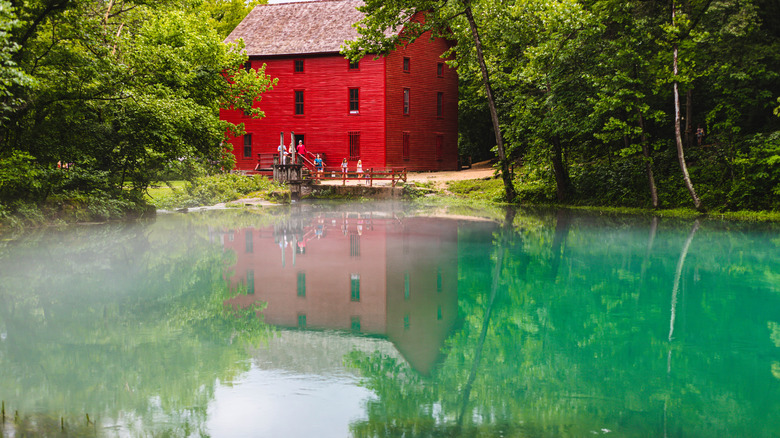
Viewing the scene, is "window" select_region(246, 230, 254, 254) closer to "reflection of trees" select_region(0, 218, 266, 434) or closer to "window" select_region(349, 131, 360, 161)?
"reflection of trees" select_region(0, 218, 266, 434)

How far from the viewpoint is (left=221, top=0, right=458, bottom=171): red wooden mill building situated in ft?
135

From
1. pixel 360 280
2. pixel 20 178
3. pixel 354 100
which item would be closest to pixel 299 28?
pixel 354 100

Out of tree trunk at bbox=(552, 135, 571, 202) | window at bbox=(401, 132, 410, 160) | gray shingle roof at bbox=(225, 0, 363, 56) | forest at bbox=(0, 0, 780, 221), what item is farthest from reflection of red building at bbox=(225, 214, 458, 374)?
gray shingle roof at bbox=(225, 0, 363, 56)

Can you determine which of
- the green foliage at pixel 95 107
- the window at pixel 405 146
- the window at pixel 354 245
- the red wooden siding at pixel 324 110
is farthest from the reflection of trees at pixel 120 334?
the window at pixel 405 146

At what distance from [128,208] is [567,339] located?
59.5ft

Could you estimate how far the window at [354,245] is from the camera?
1469 cm

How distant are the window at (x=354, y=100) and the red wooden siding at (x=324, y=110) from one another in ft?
0.69

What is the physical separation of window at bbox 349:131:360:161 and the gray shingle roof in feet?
18.3

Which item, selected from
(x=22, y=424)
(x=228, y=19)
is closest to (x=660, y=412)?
(x=22, y=424)

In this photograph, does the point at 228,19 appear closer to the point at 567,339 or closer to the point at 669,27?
the point at 669,27

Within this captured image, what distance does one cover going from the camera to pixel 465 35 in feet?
98.8

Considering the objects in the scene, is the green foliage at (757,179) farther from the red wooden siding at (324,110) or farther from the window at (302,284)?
the red wooden siding at (324,110)

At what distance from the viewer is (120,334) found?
312 inches

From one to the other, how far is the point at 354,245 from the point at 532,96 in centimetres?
1413
